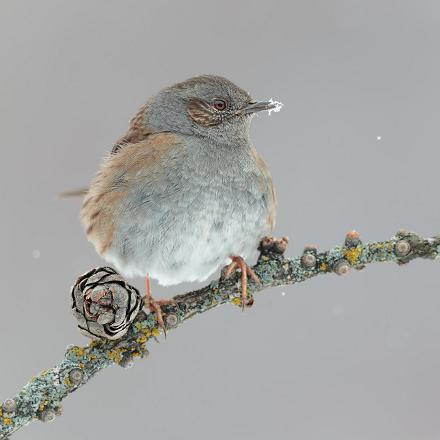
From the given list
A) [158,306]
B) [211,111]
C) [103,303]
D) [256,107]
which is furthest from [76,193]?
[103,303]

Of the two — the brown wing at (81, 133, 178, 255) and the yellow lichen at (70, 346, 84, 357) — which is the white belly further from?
the yellow lichen at (70, 346, 84, 357)

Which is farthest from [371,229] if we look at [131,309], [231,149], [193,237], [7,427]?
[7,427]

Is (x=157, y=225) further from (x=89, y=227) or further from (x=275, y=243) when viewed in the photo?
(x=275, y=243)

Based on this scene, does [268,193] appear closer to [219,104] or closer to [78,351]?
[219,104]

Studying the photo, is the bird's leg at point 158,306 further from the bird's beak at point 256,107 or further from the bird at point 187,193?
the bird's beak at point 256,107

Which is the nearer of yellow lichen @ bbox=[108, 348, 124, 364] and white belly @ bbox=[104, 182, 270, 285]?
yellow lichen @ bbox=[108, 348, 124, 364]

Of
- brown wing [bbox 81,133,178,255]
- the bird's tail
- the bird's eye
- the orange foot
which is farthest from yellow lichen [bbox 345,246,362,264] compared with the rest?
the bird's tail

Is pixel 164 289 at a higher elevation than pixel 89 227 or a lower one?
higher
